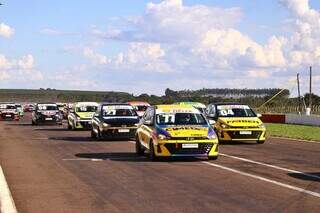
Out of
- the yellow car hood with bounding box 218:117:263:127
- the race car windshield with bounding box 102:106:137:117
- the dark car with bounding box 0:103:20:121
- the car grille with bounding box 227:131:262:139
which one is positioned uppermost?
A: the race car windshield with bounding box 102:106:137:117

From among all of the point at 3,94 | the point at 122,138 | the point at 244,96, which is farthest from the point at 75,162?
the point at 3,94

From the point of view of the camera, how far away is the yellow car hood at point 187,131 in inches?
701

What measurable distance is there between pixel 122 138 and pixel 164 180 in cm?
1507

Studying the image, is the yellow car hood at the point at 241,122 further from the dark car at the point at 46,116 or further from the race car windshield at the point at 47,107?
the race car windshield at the point at 47,107

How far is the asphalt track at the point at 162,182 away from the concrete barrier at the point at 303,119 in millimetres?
23636

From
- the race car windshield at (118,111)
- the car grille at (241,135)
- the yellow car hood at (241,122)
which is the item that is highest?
the race car windshield at (118,111)

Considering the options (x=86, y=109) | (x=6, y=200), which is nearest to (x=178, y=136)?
(x=6, y=200)

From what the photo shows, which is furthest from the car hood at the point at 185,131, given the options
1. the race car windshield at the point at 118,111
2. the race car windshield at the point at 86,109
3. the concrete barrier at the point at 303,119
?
the concrete barrier at the point at 303,119

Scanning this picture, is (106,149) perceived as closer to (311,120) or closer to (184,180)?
(184,180)

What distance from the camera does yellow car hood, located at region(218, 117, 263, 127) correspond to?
25.3 m

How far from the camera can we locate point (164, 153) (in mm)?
17781

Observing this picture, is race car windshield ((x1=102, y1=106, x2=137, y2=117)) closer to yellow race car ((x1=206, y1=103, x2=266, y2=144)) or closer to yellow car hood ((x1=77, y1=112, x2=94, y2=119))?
yellow race car ((x1=206, y1=103, x2=266, y2=144))

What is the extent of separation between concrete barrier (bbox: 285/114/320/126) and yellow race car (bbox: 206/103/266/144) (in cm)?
1899

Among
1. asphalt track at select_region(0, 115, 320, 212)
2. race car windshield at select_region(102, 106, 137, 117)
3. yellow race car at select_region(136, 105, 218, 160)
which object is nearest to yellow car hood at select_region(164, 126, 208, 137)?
yellow race car at select_region(136, 105, 218, 160)
